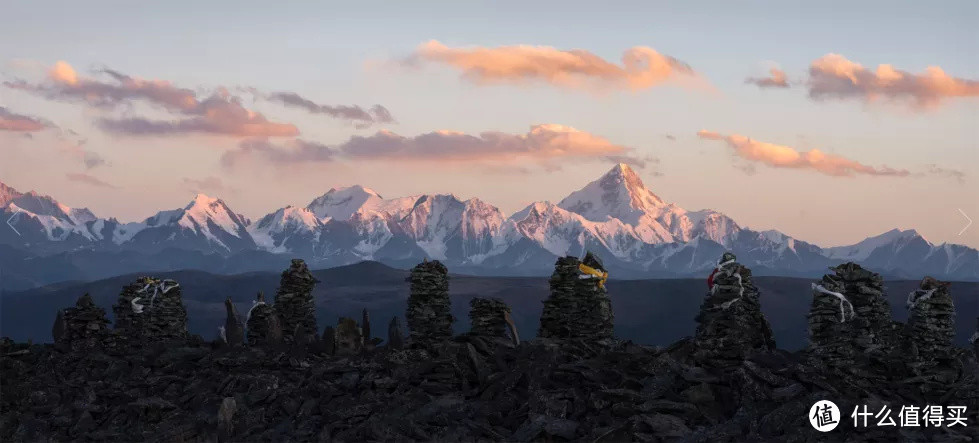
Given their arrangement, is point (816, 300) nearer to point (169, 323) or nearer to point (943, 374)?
point (943, 374)

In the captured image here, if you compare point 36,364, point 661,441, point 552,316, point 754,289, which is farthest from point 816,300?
point 36,364

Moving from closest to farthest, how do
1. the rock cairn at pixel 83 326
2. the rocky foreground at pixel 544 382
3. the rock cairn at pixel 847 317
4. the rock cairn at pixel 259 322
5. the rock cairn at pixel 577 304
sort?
the rocky foreground at pixel 544 382, the rock cairn at pixel 847 317, the rock cairn at pixel 577 304, the rock cairn at pixel 259 322, the rock cairn at pixel 83 326

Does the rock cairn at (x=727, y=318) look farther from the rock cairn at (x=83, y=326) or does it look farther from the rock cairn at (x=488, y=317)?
the rock cairn at (x=83, y=326)

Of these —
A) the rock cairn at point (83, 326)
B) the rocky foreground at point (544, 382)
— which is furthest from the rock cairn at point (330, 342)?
the rock cairn at point (83, 326)

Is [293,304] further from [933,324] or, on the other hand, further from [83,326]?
[933,324]

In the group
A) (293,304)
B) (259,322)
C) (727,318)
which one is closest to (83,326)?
(259,322)

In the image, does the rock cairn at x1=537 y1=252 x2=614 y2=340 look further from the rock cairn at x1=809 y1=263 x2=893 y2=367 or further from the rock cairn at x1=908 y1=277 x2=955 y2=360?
the rock cairn at x1=908 y1=277 x2=955 y2=360

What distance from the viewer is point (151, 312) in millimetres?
57094

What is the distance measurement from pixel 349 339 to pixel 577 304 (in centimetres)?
1055

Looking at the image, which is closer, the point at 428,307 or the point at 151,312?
the point at 428,307

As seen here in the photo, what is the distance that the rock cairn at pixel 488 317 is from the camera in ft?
160

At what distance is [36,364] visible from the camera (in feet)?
182

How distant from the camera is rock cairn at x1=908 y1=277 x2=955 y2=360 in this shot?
137ft

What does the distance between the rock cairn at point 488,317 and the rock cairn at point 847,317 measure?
14058 mm
